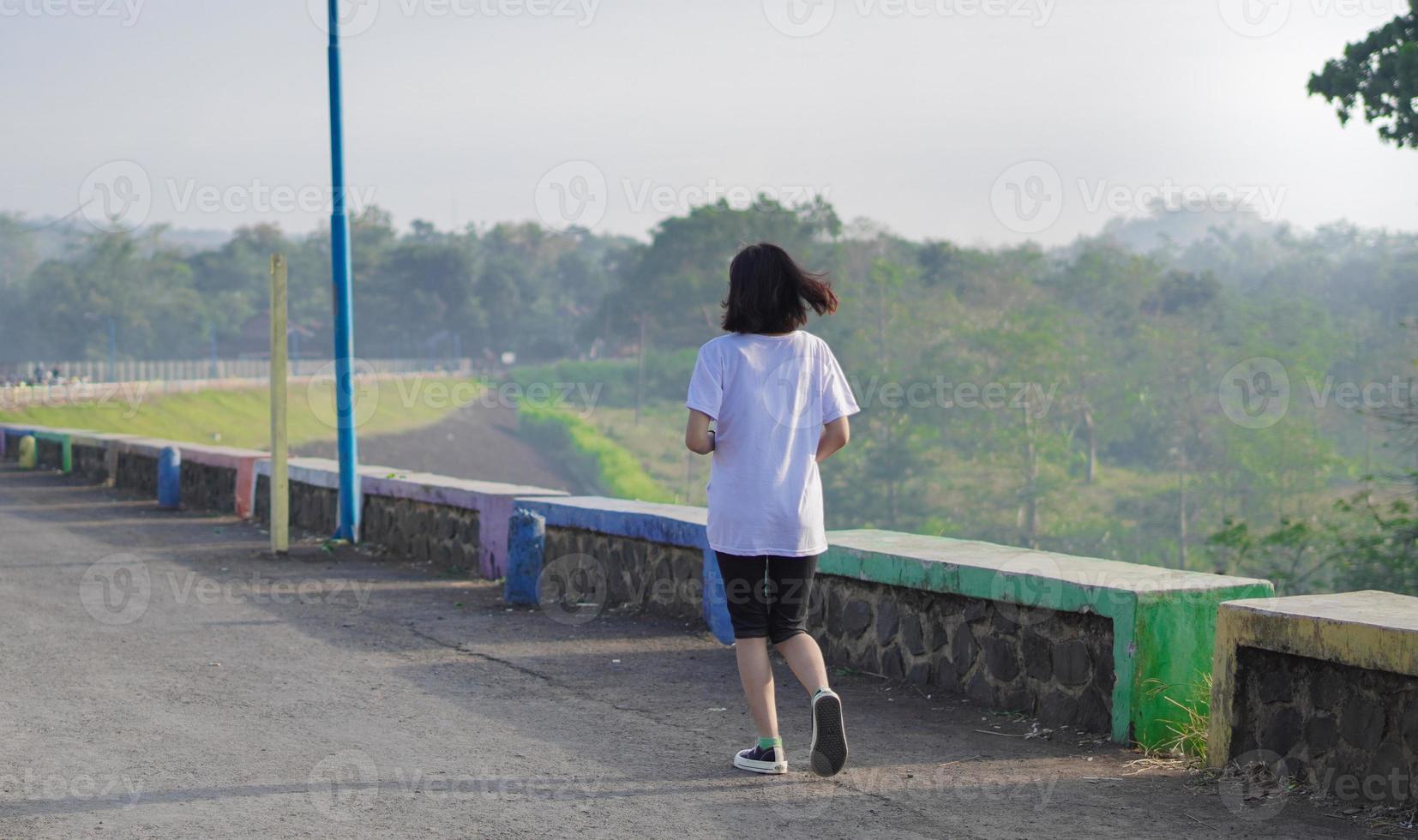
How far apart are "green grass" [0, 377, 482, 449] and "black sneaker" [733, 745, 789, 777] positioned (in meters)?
37.7

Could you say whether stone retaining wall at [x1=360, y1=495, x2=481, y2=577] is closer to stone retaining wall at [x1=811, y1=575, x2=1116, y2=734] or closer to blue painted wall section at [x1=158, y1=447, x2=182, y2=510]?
stone retaining wall at [x1=811, y1=575, x2=1116, y2=734]

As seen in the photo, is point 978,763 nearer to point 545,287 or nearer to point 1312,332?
point 1312,332

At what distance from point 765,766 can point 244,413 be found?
5879cm

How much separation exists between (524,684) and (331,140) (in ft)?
22.4

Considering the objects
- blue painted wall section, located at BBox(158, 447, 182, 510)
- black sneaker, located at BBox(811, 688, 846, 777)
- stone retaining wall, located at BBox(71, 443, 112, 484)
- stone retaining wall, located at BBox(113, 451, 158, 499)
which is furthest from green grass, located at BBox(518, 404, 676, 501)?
black sneaker, located at BBox(811, 688, 846, 777)

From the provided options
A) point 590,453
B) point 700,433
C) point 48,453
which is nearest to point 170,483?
point 48,453

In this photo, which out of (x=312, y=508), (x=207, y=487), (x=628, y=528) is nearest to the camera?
Result: (x=628, y=528)

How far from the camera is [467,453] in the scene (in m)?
64.2

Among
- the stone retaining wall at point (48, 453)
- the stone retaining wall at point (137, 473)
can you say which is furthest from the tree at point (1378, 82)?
the stone retaining wall at point (48, 453)

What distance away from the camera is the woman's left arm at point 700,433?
4383 millimetres

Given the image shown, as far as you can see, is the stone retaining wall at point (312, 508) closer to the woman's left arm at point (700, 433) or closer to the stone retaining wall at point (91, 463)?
the stone retaining wall at point (91, 463)

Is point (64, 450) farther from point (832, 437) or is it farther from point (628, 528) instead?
point (832, 437)

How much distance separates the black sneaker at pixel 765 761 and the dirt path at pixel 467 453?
49.7m

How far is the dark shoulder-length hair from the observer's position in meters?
4.54
